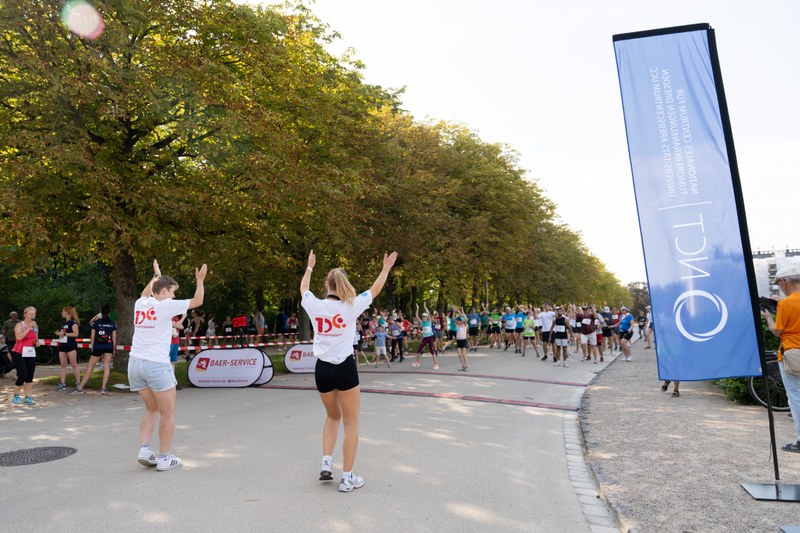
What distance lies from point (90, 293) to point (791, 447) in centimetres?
2591

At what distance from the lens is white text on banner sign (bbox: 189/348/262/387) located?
13.4 metres

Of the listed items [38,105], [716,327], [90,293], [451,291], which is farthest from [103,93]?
[451,291]

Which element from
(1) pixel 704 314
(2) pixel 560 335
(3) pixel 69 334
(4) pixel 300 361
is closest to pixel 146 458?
(1) pixel 704 314

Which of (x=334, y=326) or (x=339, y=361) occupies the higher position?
(x=334, y=326)

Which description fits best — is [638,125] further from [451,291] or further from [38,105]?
[451,291]

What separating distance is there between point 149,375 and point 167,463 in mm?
929

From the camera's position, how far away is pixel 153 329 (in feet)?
19.3

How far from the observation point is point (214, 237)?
1532cm

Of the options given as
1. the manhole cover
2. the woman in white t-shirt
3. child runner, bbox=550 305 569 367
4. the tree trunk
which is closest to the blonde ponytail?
the woman in white t-shirt

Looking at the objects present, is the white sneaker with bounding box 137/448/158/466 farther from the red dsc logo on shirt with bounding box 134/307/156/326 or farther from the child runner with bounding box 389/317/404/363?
the child runner with bounding box 389/317/404/363

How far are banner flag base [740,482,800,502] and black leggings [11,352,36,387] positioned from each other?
11.6 meters

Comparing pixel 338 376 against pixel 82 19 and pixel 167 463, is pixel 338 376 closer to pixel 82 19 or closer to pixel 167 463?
pixel 167 463

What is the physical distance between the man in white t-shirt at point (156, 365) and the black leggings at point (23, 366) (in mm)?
6542

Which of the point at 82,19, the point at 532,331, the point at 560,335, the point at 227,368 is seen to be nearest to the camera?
the point at 82,19
